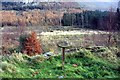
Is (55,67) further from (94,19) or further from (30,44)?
(94,19)

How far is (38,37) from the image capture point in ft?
21.5

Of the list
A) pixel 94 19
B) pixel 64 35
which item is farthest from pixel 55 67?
pixel 94 19

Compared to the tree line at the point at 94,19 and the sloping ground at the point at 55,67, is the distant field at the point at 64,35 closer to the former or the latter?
the tree line at the point at 94,19

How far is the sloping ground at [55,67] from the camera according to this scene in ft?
21.3

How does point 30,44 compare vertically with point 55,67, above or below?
above

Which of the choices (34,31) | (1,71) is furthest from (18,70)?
(34,31)

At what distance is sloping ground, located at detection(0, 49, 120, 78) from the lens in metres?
6.48

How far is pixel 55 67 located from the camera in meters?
6.70

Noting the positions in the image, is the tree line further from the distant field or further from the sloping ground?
the sloping ground

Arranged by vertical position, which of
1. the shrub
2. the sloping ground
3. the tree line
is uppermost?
the tree line

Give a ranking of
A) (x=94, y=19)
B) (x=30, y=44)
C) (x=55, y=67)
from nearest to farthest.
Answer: (x=30, y=44) → (x=94, y=19) → (x=55, y=67)

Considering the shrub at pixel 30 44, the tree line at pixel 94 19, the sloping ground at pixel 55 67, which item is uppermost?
the tree line at pixel 94 19

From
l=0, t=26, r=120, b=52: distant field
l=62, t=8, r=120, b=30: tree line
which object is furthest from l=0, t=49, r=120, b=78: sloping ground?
l=62, t=8, r=120, b=30: tree line

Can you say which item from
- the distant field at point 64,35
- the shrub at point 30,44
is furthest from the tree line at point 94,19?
the shrub at point 30,44
